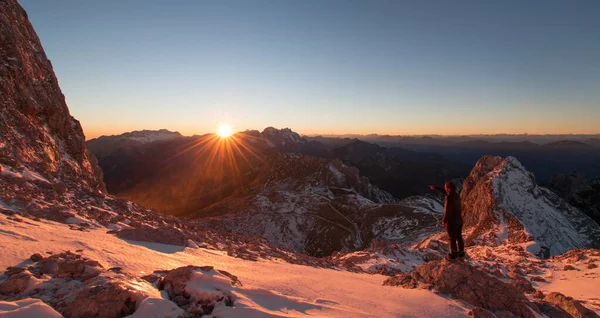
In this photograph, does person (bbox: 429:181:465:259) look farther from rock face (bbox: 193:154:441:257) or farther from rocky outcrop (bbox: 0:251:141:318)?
rock face (bbox: 193:154:441:257)

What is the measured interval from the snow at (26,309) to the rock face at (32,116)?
35.9 feet

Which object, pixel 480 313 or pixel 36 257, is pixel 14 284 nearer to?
pixel 36 257

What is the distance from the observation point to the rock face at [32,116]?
47.7ft

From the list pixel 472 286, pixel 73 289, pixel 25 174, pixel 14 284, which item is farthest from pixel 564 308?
pixel 25 174

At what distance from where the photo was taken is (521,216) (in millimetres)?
31328

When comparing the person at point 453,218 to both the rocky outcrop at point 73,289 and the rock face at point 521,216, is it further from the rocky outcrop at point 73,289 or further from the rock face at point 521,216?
the rock face at point 521,216

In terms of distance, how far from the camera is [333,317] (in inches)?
197

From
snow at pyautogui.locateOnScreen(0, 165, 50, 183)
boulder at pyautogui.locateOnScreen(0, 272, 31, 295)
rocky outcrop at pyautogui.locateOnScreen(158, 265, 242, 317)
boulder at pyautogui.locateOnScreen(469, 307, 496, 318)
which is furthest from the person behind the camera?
snow at pyautogui.locateOnScreen(0, 165, 50, 183)

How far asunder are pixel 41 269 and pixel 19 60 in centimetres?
2054

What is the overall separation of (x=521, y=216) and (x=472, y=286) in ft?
101

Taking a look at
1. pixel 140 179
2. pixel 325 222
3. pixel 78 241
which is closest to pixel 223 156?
pixel 140 179

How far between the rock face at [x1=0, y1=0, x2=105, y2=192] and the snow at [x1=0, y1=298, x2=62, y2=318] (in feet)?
35.9

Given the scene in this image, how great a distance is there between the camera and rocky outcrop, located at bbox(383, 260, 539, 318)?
6469 mm

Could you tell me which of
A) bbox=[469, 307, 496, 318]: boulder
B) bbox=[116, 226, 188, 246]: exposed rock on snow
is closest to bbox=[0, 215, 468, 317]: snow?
bbox=[469, 307, 496, 318]: boulder
